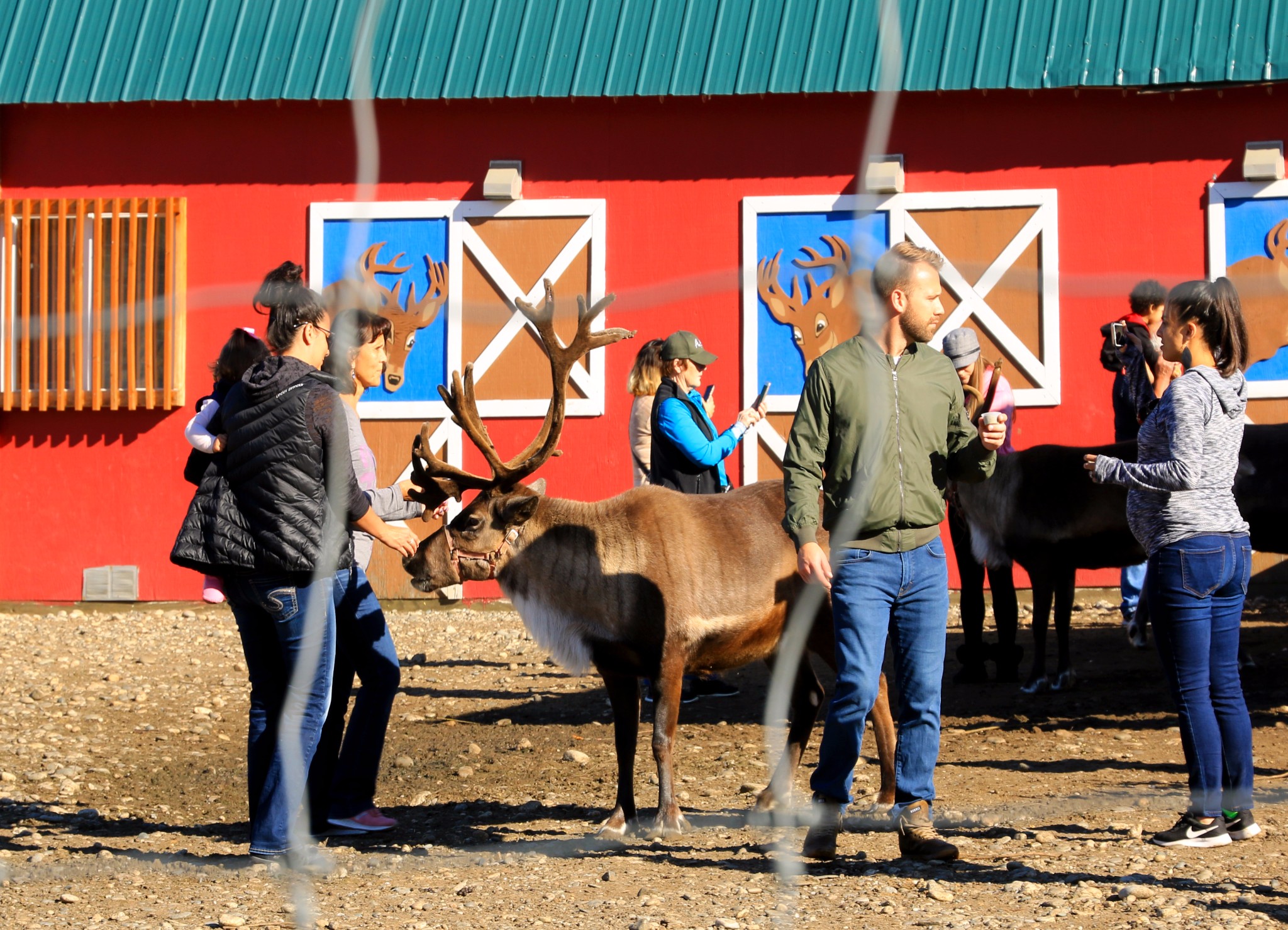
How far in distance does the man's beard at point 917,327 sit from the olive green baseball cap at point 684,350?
2314 millimetres

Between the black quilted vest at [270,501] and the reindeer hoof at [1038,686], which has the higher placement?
the black quilted vest at [270,501]

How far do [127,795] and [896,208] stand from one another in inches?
274

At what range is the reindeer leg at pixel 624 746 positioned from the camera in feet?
16.6

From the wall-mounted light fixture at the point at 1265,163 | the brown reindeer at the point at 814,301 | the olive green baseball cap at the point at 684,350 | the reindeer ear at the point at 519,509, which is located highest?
the wall-mounted light fixture at the point at 1265,163

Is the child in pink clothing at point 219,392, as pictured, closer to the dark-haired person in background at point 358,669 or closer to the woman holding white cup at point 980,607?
the dark-haired person in background at point 358,669

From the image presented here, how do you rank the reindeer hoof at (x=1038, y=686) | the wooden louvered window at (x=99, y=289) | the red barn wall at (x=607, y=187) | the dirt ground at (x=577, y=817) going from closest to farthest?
the dirt ground at (x=577, y=817) < the reindeer hoof at (x=1038, y=686) < the red barn wall at (x=607, y=187) < the wooden louvered window at (x=99, y=289)

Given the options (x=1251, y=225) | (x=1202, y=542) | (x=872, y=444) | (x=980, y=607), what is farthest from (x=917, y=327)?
(x=1251, y=225)

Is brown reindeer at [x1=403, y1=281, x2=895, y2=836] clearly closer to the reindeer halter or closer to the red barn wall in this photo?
the reindeer halter

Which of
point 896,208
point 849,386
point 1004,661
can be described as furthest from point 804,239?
point 849,386

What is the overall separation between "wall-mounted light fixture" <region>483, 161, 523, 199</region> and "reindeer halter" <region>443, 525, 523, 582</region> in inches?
225

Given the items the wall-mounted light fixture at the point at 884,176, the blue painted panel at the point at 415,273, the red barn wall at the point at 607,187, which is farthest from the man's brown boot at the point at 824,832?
the blue painted panel at the point at 415,273

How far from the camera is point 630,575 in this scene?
535 centimetres

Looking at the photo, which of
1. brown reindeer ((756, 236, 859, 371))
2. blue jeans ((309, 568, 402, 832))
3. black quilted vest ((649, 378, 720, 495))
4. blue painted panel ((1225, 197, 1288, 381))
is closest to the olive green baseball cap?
black quilted vest ((649, 378, 720, 495))

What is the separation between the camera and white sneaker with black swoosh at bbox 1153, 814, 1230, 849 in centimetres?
449
